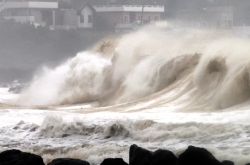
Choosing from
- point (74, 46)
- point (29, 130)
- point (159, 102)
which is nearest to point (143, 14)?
point (74, 46)

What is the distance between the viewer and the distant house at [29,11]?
80750 mm

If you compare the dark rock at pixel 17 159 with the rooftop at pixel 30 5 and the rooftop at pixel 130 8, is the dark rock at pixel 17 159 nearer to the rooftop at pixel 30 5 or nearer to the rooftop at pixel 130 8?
the rooftop at pixel 130 8

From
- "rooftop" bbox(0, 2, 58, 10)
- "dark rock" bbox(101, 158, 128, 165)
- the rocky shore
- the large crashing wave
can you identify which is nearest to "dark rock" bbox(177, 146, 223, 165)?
the rocky shore

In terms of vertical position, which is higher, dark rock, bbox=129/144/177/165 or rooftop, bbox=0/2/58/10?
dark rock, bbox=129/144/177/165

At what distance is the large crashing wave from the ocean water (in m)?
0.04

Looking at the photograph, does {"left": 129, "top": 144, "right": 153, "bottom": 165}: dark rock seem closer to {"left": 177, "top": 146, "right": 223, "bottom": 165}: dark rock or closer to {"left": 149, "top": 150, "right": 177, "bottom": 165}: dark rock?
{"left": 149, "top": 150, "right": 177, "bottom": 165}: dark rock

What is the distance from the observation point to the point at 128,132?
1304 centimetres

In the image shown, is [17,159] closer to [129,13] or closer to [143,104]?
[143,104]

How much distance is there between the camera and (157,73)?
24312mm

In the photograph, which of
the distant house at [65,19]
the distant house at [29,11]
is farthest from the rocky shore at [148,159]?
the distant house at [29,11]

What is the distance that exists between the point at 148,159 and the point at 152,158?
0.07m

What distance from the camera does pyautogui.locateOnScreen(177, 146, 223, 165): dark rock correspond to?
9.85 meters

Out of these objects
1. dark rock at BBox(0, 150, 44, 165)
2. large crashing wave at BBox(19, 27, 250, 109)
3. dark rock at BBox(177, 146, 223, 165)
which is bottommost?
large crashing wave at BBox(19, 27, 250, 109)

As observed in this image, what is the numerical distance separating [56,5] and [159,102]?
64176 mm
